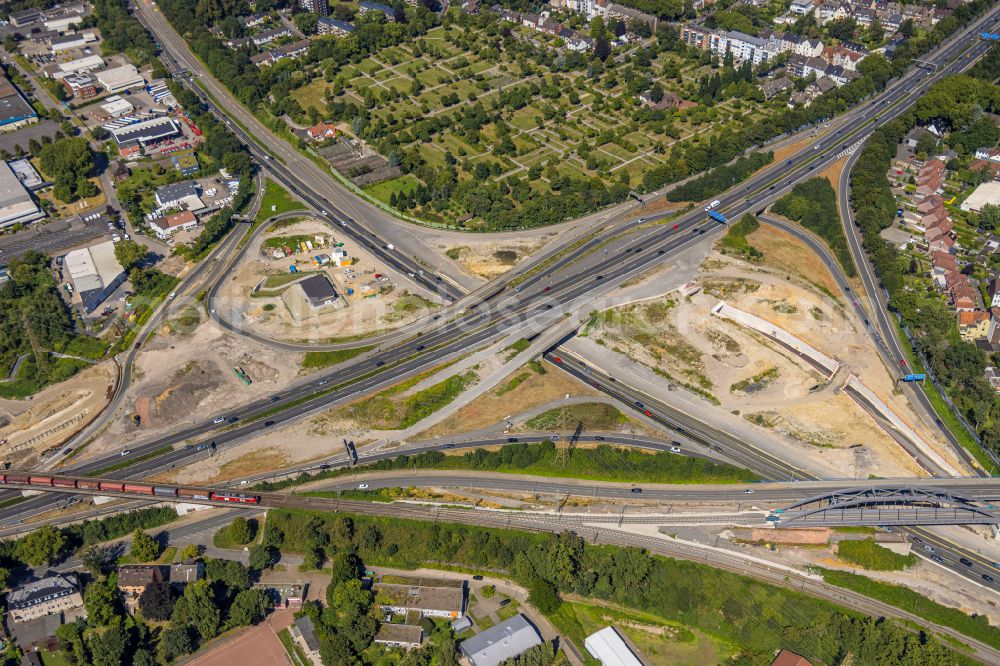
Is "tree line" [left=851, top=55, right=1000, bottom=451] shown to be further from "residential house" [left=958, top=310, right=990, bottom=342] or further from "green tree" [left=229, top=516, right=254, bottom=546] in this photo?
"green tree" [left=229, top=516, right=254, bottom=546]

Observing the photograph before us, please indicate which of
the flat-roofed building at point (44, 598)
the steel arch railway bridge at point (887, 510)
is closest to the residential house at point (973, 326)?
the steel arch railway bridge at point (887, 510)

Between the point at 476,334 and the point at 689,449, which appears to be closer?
the point at 689,449

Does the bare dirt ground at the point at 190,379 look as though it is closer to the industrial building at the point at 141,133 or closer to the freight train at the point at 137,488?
the freight train at the point at 137,488

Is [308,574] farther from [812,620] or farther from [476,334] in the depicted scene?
[812,620]

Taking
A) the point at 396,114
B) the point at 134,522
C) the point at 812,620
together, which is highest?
the point at 396,114

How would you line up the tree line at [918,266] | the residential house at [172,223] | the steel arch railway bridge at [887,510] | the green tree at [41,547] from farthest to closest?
the residential house at [172,223], the tree line at [918,266], the steel arch railway bridge at [887,510], the green tree at [41,547]

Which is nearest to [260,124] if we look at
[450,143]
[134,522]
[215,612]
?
[450,143]
